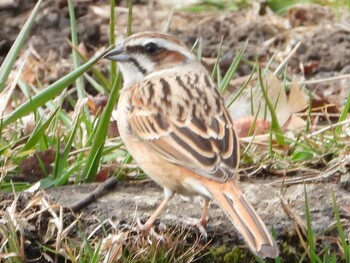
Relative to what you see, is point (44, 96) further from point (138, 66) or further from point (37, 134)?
point (138, 66)

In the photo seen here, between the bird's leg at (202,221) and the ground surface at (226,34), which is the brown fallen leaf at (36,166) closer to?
the bird's leg at (202,221)

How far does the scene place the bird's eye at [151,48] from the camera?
5.85m

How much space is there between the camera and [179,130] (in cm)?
529

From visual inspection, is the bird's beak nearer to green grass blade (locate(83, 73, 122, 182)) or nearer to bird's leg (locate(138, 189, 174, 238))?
green grass blade (locate(83, 73, 122, 182))

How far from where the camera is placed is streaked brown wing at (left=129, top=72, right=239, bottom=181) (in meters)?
5.04

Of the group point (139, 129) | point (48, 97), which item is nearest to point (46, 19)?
point (48, 97)

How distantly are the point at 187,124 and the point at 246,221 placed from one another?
76 cm

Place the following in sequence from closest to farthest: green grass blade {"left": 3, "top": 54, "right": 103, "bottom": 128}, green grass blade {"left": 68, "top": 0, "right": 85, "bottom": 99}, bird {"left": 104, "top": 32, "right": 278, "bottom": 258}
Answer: bird {"left": 104, "top": 32, "right": 278, "bottom": 258}, green grass blade {"left": 3, "top": 54, "right": 103, "bottom": 128}, green grass blade {"left": 68, "top": 0, "right": 85, "bottom": 99}

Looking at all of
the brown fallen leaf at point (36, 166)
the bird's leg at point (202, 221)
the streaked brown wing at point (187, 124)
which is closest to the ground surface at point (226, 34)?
the streaked brown wing at point (187, 124)

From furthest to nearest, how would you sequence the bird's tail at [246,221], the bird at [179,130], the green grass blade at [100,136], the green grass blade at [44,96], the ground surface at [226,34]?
the ground surface at [226,34] < the green grass blade at [44,96] < the green grass blade at [100,136] < the bird at [179,130] < the bird's tail at [246,221]

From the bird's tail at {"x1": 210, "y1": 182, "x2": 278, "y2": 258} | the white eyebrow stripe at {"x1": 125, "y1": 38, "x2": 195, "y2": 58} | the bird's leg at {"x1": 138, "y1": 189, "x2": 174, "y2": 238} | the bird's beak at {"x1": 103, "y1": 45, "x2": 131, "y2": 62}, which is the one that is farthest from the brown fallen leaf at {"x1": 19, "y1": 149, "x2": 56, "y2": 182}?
the bird's tail at {"x1": 210, "y1": 182, "x2": 278, "y2": 258}

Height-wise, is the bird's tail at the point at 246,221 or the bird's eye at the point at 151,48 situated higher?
the bird's eye at the point at 151,48

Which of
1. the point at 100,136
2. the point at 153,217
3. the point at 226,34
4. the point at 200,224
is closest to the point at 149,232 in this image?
the point at 153,217

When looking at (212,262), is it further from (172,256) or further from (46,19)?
(46,19)
